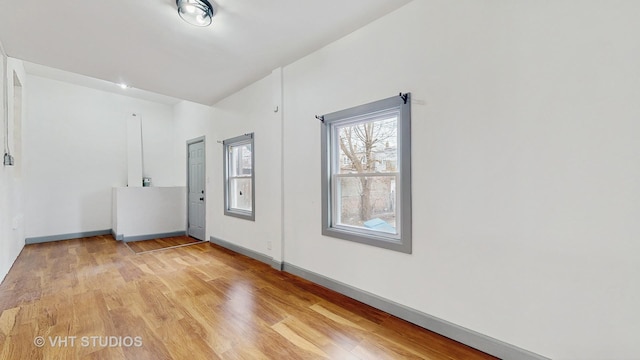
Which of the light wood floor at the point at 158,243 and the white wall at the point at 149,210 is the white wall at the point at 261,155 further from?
the white wall at the point at 149,210

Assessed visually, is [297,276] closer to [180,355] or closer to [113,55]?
[180,355]

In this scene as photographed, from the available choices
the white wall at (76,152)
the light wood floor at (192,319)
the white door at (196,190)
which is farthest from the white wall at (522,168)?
the white wall at (76,152)

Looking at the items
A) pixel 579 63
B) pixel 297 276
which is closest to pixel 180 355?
pixel 297 276

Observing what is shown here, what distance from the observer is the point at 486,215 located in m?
1.81

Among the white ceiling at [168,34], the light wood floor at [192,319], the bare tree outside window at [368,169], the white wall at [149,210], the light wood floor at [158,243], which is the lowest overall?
the light wood floor at [158,243]

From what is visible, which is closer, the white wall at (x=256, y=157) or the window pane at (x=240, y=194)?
the white wall at (x=256, y=157)

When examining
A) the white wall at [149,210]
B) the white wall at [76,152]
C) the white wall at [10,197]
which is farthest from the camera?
the white wall at [149,210]

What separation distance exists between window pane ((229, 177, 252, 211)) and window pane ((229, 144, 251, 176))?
144 mm

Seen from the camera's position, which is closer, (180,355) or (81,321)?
(180,355)

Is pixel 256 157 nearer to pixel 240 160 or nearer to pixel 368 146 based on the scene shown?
pixel 240 160

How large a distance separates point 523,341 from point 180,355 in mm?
2345

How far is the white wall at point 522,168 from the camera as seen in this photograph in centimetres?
139

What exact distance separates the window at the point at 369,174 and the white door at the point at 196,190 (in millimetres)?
3538

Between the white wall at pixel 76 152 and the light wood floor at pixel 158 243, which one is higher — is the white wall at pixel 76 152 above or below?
above
